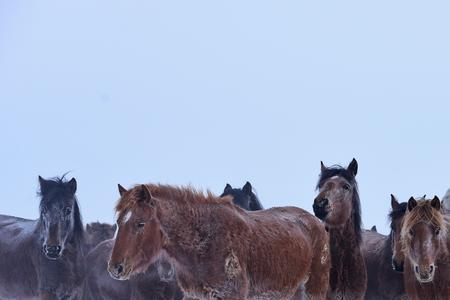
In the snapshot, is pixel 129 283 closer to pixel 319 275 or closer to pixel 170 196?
pixel 319 275

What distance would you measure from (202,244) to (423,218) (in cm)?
311

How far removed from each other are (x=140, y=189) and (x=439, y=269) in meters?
4.32

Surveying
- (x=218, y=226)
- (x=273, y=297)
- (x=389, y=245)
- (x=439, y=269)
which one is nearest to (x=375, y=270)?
(x=389, y=245)

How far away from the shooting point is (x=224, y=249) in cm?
965

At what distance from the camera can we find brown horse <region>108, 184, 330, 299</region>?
30.7 feet

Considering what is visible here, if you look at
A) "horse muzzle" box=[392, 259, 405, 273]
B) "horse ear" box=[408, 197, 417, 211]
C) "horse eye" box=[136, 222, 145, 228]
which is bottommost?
"horse muzzle" box=[392, 259, 405, 273]

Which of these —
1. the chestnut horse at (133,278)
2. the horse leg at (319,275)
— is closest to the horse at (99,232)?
the chestnut horse at (133,278)

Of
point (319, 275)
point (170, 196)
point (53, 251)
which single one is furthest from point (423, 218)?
point (53, 251)

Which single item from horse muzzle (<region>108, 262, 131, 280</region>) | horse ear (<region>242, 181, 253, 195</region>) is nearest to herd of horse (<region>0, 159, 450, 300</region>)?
horse muzzle (<region>108, 262, 131, 280</region>)

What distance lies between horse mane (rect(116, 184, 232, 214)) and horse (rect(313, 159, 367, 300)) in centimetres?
295

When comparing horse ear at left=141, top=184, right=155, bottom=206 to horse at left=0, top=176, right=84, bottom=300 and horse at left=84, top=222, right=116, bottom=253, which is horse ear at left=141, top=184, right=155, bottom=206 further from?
horse at left=84, top=222, right=116, bottom=253

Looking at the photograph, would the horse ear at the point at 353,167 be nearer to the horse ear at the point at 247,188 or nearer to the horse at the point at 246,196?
the horse at the point at 246,196

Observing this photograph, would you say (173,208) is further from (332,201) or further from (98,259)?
(98,259)

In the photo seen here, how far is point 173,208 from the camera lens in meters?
9.74
